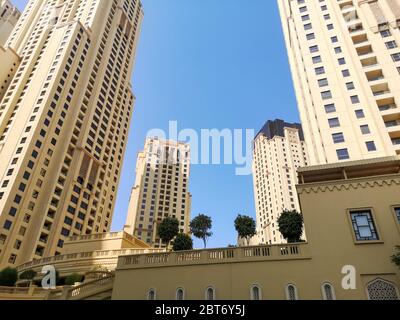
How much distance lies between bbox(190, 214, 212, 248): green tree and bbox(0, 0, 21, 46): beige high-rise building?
11279 centimetres

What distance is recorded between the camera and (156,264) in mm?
19453

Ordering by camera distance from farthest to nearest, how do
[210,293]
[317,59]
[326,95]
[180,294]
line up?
[317,59] → [326,95] → [180,294] → [210,293]

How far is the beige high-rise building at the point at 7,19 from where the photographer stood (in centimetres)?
11799

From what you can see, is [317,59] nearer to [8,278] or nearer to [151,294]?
[151,294]

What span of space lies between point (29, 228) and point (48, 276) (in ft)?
93.1

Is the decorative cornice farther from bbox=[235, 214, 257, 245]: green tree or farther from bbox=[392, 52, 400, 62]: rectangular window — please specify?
bbox=[392, 52, 400, 62]: rectangular window

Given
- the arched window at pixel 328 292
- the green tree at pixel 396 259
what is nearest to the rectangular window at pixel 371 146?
the green tree at pixel 396 259

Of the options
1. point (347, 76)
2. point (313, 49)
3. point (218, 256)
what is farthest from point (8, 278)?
point (313, 49)

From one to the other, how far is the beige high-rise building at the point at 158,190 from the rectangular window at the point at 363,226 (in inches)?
3491

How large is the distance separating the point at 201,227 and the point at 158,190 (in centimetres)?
7425

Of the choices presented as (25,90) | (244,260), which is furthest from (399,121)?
(25,90)

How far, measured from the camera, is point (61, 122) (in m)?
67.8

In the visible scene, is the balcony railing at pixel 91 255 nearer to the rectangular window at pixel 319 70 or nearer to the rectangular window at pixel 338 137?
the rectangular window at pixel 338 137

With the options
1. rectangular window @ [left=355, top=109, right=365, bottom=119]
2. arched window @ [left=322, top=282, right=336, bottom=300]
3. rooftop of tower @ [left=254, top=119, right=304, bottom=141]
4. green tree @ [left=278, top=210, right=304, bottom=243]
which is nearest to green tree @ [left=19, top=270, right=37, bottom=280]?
green tree @ [left=278, top=210, right=304, bottom=243]
